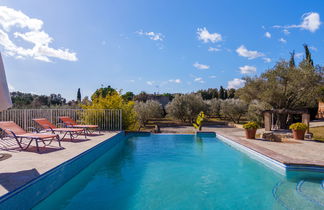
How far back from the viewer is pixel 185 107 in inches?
906

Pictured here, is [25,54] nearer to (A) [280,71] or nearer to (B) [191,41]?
(B) [191,41]

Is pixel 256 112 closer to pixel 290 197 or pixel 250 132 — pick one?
pixel 250 132

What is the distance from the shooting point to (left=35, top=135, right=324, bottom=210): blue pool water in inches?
163

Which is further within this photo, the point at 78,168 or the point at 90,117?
the point at 90,117

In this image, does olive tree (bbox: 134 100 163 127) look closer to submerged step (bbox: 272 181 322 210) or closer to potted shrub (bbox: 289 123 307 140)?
potted shrub (bbox: 289 123 307 140)

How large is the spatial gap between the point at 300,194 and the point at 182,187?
8.23 feet

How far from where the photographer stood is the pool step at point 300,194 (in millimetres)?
4047

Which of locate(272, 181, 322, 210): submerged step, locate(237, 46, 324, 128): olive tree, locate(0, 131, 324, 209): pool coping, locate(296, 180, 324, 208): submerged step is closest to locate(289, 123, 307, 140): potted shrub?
locate(0, 131, 324, 209): pool coping

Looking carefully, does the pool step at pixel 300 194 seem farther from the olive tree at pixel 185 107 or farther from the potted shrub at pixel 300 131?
the olive tree at pixel 185 107

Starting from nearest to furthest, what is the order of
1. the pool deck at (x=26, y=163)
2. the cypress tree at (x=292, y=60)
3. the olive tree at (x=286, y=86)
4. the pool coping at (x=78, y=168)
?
the pool coping at (x=78, y=168), the pool deck at (x=26, y=163), the olive tree at (x=286, y=86), the cypress tree at (x=292, y=60)

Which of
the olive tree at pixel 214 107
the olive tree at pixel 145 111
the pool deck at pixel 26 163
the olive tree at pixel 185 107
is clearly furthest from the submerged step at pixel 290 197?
the olive tree at pixel 214 107

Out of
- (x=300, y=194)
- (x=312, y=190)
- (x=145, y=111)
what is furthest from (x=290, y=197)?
A: (x=145, y=111)

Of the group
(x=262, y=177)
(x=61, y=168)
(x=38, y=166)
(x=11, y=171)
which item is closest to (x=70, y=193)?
(x=61, y=168)

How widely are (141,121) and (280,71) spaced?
43.3 feet
